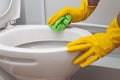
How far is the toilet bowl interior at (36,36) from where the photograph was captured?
1069mm

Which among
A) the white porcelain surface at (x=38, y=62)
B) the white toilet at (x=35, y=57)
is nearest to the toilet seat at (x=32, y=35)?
the white toilet at (x=35, y=57)

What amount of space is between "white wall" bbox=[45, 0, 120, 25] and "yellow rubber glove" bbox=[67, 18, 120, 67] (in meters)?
0.39

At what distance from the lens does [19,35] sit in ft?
3.59

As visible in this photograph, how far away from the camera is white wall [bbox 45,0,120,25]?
1.18m

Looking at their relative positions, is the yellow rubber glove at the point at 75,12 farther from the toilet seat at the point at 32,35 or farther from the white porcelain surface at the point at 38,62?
the white porcelain surface at the point at 38,62

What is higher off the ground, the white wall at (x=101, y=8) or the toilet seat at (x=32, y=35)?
the white wall at (x=101, y=8)

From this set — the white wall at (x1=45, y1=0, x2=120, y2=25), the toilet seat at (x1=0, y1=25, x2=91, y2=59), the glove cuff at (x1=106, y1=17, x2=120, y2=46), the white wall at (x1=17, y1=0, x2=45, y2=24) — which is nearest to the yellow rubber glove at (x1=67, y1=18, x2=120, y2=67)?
the glove cuff at (x1=106, y1=17, x2=120, y2=46)

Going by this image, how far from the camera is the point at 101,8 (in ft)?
3.97

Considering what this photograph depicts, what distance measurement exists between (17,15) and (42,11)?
0.20 m

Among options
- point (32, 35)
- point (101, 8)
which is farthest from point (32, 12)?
point (101, 8)

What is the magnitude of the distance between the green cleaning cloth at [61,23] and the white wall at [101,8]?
0.22 metres

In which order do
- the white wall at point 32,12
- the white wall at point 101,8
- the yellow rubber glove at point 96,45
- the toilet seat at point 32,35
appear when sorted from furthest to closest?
1. the white wall at point 32,12
2. the white wall at point 101,8
3. the toilet seat at point 32,35
4. the yellow rubber glove at point 96,45

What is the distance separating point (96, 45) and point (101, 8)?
0.48m

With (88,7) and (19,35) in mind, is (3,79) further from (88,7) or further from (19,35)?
(88,7)
